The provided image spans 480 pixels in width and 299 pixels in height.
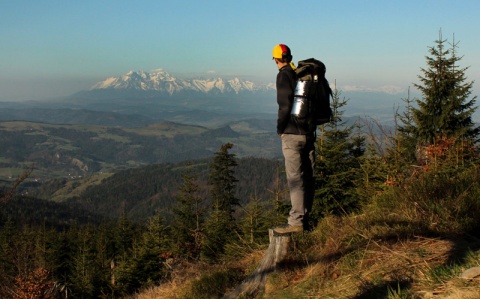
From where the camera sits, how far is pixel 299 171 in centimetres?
526

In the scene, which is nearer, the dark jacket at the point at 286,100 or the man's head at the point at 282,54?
the dark jacket at the point at 286,100

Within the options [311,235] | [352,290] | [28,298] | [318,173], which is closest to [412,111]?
[318,173]

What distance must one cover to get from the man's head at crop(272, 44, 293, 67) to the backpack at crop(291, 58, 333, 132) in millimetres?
249

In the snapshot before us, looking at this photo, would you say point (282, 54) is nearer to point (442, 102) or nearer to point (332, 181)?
point (332, 181)

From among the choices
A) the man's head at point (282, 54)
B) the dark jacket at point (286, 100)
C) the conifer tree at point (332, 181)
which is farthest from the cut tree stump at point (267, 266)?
the conifer tree at point (332, 181)

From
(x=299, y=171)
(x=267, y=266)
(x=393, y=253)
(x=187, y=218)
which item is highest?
(x=299, y=171)

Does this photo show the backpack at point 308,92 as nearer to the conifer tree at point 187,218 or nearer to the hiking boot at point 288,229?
the hiking boot at point 288,229

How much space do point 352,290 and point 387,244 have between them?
99 centimetres

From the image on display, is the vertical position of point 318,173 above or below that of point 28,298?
above

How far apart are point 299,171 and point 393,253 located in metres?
1.58

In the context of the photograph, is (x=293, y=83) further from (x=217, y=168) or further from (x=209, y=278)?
(x=217, y=168)

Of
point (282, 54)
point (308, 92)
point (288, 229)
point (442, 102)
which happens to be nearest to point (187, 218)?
point (442, 102)

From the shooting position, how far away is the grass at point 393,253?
11.6 ft

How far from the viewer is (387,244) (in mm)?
4582
